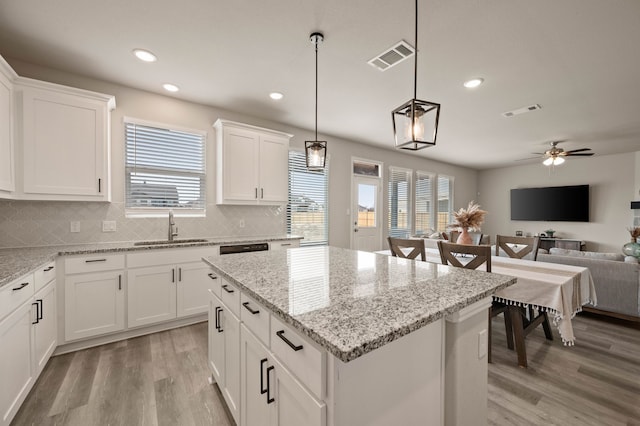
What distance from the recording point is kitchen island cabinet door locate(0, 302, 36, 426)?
1.51 m

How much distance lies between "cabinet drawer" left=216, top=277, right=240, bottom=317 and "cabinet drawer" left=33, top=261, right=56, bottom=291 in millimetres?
1435

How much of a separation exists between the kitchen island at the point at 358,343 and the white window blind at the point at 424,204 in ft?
18.2

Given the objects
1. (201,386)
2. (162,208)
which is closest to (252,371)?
(201,386)

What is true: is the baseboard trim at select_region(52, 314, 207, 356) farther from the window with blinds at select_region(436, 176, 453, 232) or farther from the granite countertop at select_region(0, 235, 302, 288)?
the window with blinds at select_region(436, 176, 453, 232)

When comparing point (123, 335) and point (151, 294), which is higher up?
point (151, 294)

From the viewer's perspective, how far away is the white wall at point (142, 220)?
2.67 metres

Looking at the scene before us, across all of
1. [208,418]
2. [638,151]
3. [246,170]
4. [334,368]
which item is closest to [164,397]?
[208,418]

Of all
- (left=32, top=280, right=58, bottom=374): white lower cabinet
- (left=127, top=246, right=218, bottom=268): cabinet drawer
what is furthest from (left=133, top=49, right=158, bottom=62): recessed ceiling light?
(left=32, top=280, right=58, bottom=374): white lower cabinet

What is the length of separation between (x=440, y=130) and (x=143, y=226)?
476cm

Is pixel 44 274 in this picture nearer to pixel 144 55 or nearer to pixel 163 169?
pixel 163 169

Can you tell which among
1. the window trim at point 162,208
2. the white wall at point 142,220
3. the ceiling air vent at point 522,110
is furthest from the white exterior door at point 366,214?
the window trim at point 162,208

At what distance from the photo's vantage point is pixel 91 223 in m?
2.96

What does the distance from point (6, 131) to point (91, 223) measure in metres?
1.07

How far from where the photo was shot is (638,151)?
19.7 feet
